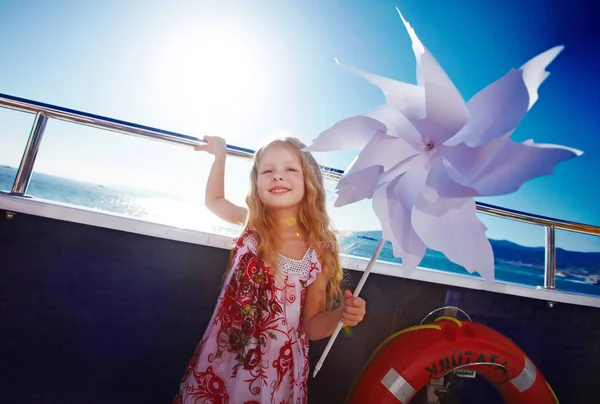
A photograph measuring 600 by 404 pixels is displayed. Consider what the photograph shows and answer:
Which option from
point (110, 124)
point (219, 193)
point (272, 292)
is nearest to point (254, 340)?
point (272, 292)

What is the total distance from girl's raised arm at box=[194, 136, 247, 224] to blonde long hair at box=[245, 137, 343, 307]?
93mm

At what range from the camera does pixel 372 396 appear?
4.09 feet

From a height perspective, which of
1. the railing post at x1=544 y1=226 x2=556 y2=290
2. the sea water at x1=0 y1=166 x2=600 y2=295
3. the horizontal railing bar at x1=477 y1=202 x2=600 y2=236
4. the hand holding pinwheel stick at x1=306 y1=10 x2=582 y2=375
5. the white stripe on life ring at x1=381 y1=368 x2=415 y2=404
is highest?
the sea water at x1=0 y1=166 x2=600 y2=295

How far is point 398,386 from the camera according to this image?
1.25 m

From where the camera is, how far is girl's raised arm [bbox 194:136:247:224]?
139 cm

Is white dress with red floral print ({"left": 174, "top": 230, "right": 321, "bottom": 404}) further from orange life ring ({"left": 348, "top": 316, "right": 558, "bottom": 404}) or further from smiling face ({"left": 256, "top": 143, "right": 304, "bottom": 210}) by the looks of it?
orange life ring ({"left": 348, "top": 316, "right": 558, "bottom": 404})

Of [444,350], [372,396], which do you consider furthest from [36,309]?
[444,350]

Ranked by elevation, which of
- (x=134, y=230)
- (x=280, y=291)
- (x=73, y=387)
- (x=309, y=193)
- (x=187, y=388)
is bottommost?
(x=73, y=387)

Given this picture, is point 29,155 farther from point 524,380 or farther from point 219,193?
point 524,380

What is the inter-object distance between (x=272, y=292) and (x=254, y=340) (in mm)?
166

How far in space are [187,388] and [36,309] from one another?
0.73m

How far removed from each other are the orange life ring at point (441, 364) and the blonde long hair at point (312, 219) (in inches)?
12.5

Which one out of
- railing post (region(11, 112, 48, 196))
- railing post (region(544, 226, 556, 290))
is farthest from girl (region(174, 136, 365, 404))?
railing post (region(544, 226, 556, 290))

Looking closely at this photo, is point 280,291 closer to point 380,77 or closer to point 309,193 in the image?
point 309,193
